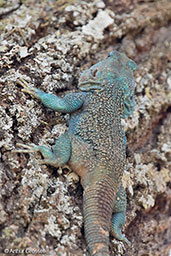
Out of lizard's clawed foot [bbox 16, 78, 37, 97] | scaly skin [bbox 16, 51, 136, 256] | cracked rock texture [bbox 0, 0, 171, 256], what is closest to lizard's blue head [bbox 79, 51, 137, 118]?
scaly skin [bbox 16, 51, 136, 256]

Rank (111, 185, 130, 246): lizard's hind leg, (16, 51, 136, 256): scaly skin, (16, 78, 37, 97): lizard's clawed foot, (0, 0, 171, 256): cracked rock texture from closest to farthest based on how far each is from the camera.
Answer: (0, 0, 171, 256): cracked rock texture, (16, 51, 136, 256): scaly skin, (111, 185, 130, 246): lizard's hind leg, (16, 78, 37, 97): lizard's clawed foot

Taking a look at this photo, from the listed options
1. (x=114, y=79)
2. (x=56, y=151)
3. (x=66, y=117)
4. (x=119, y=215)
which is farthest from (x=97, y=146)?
(x=114, y=79)

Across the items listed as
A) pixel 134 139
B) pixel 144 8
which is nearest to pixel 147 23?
pixel 144 8

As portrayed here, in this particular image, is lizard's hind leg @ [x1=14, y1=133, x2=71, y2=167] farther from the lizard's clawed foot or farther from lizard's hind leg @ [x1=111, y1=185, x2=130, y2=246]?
lizard's hind leg @ [x1=111, y1=185, x2=130, y2=246]

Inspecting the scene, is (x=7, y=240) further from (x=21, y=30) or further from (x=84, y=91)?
(x=21, y=30)

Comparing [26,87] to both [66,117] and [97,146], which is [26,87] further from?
[97,146]

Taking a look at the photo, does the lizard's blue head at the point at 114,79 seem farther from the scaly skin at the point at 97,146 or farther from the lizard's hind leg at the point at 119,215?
the lizard's hind leg at the point at 119,215
